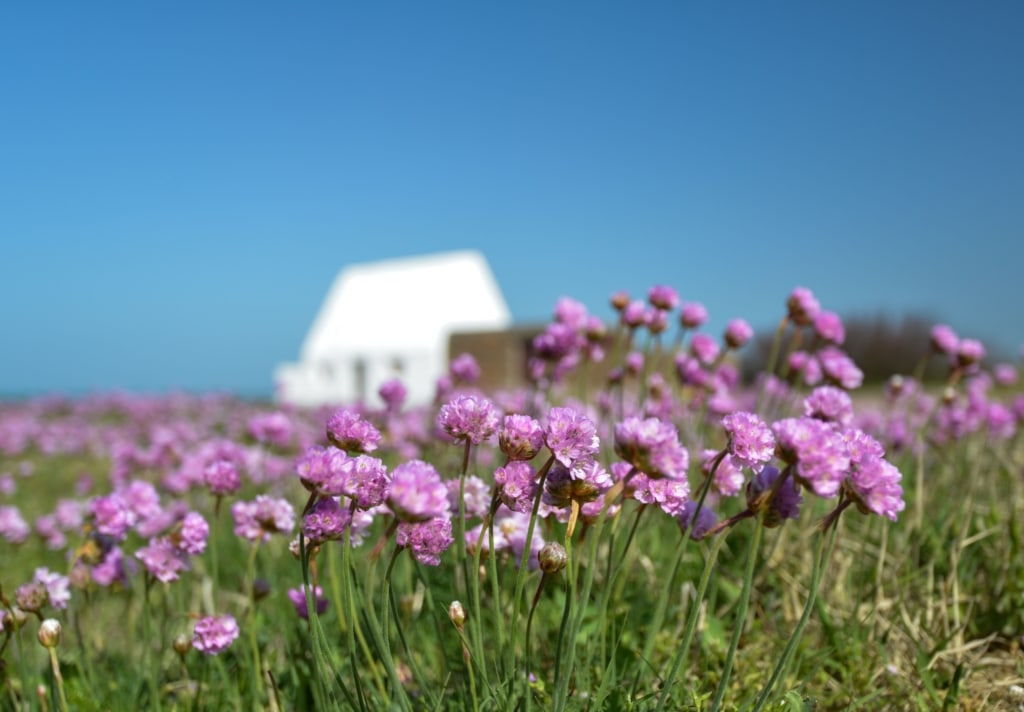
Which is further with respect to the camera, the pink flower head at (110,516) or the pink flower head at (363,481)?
the pink flower head at (110,516)

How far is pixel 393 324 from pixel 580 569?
27.1m

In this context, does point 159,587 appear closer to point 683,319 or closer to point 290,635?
point 290,635

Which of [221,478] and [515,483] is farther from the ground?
[515,483]

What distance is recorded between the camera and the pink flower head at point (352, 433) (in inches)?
63.7

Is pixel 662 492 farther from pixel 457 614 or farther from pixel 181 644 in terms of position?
pixel 181 644

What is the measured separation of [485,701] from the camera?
170 cm

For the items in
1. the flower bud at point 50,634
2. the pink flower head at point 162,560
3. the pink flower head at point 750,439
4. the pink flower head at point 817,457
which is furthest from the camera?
the pink flower head at point 162,560

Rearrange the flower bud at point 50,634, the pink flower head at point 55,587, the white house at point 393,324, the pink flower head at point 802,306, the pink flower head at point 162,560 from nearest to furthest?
the flower bud at point 50,634, the pink flower head at point 162,560, the pink flower head at point 55,587, the pink flower head at point 802,306, the white house at point 393,324

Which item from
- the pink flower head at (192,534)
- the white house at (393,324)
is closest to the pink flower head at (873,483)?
the pink flower head at (192,534)

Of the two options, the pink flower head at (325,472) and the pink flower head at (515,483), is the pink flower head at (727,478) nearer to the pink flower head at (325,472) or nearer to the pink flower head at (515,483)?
the pink flower head at (515,483)

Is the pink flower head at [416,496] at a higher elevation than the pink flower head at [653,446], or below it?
below

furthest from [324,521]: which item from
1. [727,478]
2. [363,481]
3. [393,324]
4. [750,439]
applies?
[393,324]

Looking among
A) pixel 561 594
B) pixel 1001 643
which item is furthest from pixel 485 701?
pixel 1001 643

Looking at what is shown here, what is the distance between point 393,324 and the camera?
29359 mm
